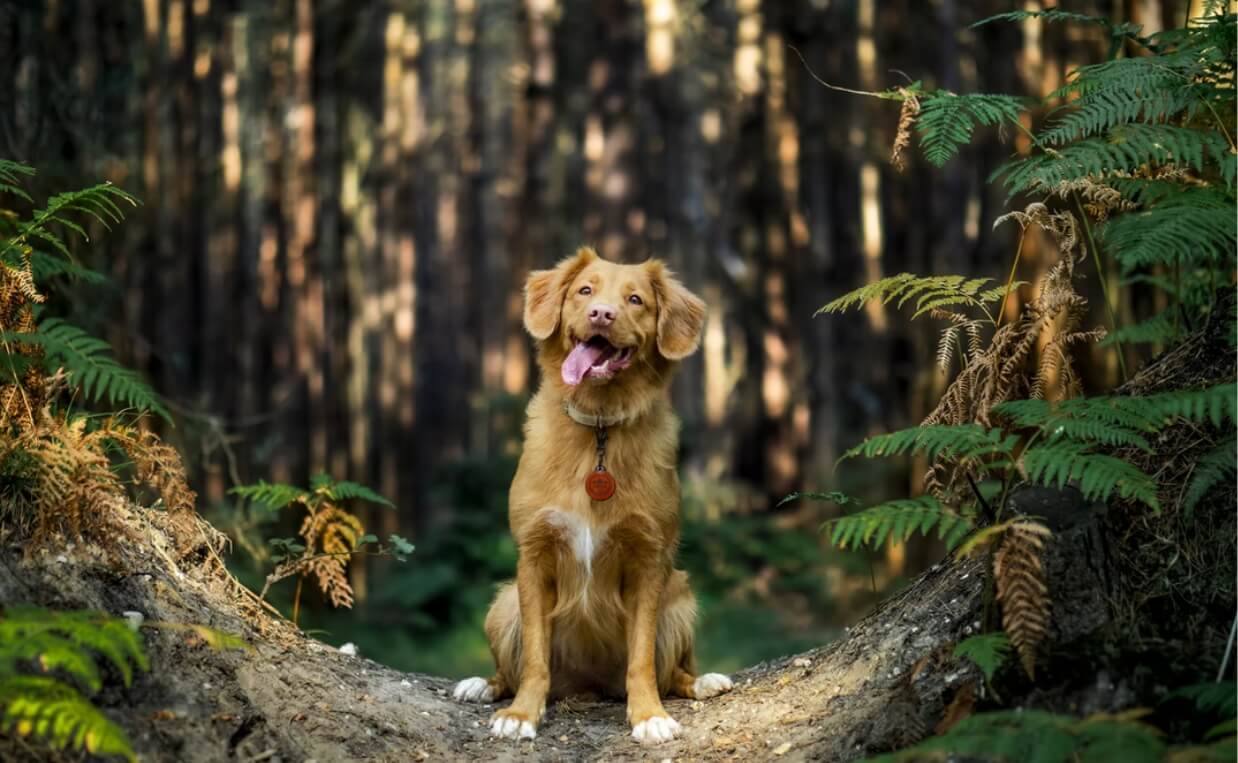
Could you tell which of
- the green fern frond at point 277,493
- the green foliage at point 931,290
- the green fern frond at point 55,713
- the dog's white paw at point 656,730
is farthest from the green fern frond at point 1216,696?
the green fern frond at point 277,493

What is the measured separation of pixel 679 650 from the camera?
5664 millimetres

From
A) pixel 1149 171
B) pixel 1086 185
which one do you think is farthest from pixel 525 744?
pixel 1149 171

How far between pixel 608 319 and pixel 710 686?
72.7 inches

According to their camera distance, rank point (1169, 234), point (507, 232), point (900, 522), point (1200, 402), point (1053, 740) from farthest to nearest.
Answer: point (507, 232) < point (1169, 234) < point (900, 522) < point (1200, 402) < point (1053, 740)

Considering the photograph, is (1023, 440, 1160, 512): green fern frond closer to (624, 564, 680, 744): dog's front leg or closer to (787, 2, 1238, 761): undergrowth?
(787, 2, 1238, 761): undergrowth

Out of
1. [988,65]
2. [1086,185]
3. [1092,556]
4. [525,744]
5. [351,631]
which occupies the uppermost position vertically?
[988,65]

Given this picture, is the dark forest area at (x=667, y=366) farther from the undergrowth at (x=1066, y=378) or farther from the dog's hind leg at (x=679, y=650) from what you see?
the dog's hind leg at (x=679, y=650)

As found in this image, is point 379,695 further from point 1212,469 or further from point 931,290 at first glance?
point 1212,469

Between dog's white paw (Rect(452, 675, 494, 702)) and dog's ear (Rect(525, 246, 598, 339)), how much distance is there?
5.66 ft

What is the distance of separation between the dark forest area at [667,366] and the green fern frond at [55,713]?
0.6 inches

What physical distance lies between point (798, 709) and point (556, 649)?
131 centimetres

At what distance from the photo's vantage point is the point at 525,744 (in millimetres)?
4871

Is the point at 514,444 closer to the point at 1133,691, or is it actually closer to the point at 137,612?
the point at 137,612

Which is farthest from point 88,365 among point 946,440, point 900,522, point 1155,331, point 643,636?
point 1155,331
